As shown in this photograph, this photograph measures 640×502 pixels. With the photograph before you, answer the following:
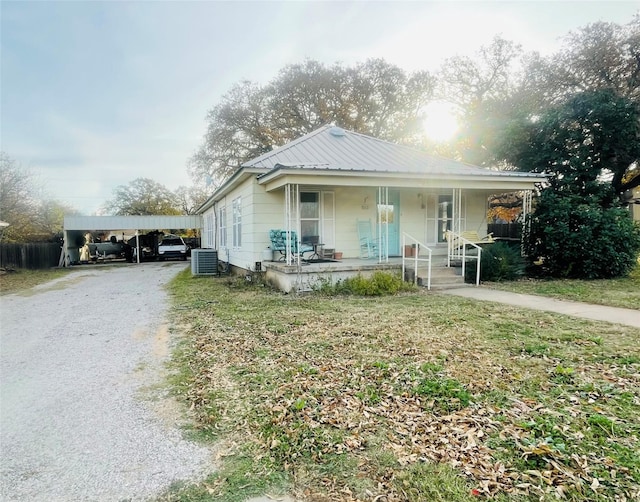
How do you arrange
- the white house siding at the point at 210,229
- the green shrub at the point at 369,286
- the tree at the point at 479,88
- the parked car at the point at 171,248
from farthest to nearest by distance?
the parked car at the point at 171,248
the white house siding at the point at 210,229
the tree at the point at 479,88
the green shrub at the point at 369,286

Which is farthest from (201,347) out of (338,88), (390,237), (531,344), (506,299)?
(338,88)

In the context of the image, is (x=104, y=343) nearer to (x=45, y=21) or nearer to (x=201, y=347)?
(x=201, y=347)

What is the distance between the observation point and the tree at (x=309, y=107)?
25.4m

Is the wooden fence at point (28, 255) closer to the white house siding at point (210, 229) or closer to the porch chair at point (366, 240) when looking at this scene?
the white house siding at point (210, 229)

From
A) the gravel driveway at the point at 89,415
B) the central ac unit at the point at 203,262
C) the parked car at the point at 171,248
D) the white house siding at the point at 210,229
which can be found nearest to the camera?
the gravel driveway at the point at 89,415

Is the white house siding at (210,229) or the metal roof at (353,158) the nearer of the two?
the metal roof at (353,158)

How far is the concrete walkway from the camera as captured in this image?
610 centimetres

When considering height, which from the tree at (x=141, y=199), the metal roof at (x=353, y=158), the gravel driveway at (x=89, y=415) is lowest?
the gravel driveway at (x=89, y=415)

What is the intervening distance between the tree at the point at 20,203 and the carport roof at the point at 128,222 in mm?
1839

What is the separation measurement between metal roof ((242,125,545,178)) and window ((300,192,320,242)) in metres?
1.09

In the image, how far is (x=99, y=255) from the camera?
2533 cm

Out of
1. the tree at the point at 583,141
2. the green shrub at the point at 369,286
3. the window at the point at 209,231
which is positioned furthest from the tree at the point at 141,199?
the tree at the point at 583,141

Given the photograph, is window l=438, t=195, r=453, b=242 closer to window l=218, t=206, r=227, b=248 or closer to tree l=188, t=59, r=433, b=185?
window l=218, t=206, r=227, b=248

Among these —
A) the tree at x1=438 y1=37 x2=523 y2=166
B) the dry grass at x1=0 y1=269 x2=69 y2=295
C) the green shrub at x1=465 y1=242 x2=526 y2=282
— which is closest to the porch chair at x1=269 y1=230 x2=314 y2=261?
the green shrub at x1=465 y1=242 x2=526 y2=282
